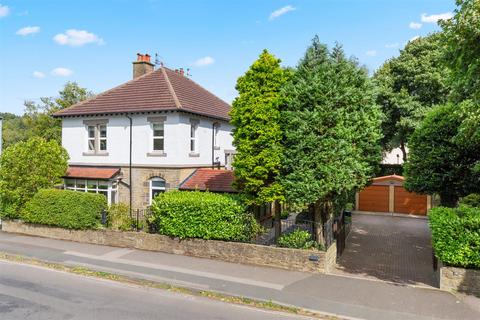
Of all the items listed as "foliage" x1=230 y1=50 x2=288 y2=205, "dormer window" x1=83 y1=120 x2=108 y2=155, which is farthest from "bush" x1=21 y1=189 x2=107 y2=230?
"foliage" x1=230 y1=50 x2=288 y2=205

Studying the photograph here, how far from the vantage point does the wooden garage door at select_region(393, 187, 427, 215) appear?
90.5 ft

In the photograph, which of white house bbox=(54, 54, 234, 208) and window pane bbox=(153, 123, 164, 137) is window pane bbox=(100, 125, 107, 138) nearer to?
white house bbox=(54, 54, 234, 208)

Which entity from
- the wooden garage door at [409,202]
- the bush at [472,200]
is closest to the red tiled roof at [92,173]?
the bush at [472,200]

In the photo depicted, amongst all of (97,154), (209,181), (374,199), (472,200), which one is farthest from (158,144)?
(374,199)

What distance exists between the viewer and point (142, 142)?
21.5 m

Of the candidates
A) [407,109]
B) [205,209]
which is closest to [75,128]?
[205,209]

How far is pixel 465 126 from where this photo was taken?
11.1 m

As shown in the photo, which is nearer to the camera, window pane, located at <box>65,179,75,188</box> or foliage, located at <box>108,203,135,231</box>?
foliage, located at <box>108,203,135,231</box>

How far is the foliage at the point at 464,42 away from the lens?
1042 cm

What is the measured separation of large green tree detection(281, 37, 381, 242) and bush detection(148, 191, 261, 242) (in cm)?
250

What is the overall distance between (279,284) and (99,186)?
48.1 feet

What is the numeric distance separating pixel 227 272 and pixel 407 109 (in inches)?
881

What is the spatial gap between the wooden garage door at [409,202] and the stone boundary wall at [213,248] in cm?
1553

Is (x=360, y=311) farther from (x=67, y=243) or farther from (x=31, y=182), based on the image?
(x=31, y=182)
